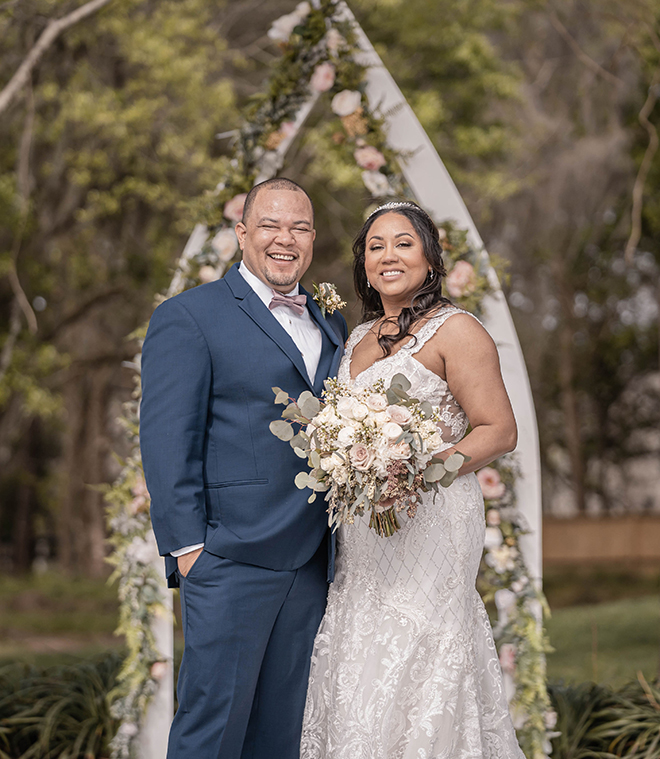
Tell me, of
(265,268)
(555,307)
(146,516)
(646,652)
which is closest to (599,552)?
(555,307)

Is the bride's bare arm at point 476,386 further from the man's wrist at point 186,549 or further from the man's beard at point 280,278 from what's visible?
the man's wrist at point 186,549

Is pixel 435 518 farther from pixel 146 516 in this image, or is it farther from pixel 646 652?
pixel 646 652

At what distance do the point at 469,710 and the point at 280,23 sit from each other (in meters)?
3.15

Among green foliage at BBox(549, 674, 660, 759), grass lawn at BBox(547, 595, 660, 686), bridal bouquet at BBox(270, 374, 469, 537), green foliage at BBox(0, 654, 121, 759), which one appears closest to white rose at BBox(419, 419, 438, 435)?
bridal bouquet at BBox(270, 374, 469, 537)

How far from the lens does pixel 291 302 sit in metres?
2.97

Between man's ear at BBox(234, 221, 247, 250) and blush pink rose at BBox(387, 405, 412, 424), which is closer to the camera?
blush pink rose at BBox(387, 405, 412, 424)

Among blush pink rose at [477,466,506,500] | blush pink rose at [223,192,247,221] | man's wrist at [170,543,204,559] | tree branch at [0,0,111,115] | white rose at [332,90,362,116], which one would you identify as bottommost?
man's wrist at [170,543,204,559]

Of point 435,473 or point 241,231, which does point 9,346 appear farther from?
point 435,473

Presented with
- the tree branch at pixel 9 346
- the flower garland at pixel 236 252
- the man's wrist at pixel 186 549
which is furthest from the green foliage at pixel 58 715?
the tree branch at pixel 9 346

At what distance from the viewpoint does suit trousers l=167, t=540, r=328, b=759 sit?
274 centimetres

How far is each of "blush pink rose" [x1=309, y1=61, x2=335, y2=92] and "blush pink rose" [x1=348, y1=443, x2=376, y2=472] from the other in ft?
7.62

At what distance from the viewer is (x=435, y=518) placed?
111 inches

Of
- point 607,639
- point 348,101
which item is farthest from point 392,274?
point 607,639

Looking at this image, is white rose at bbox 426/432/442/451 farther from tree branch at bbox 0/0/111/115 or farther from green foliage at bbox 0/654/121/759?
tree branch at bbox 0/0/111/115
